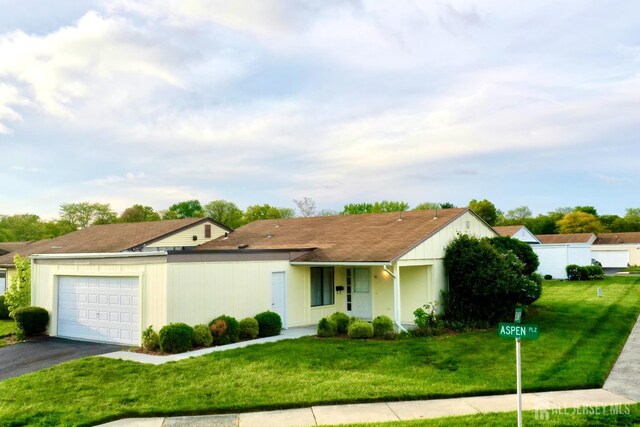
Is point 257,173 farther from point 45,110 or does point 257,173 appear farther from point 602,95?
point 602,95

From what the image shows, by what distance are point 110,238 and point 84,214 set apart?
4437 centimetres

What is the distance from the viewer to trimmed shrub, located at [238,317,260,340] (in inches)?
609

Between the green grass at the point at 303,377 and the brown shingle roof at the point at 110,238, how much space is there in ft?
48.6

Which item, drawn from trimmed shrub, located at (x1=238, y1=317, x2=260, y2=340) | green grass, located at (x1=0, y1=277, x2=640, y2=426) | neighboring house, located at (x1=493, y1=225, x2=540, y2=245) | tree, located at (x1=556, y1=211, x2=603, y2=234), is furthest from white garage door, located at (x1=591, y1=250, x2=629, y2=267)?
trimmed shrub, located at (x1=238, y1=317, x2=260, y2=340)

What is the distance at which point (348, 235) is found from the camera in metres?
20.6

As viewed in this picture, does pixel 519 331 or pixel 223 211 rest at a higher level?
pixel 223 211

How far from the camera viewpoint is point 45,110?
20688 mm

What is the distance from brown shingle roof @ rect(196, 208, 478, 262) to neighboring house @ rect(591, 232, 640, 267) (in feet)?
146

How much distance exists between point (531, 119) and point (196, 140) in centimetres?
1579

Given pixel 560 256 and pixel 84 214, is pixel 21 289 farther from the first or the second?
pixel 84 214

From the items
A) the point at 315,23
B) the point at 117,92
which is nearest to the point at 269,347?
the point at 315,23

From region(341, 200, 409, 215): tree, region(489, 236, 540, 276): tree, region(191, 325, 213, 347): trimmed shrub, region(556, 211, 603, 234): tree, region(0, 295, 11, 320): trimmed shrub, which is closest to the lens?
region(191, 325, 213, 347): trimmed shrub

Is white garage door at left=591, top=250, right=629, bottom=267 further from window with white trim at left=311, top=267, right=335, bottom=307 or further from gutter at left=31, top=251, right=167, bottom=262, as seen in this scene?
gutter at left=31, top=251, right=167, bottom=262

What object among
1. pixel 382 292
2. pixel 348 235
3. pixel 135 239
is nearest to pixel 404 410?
pixel 382 292
